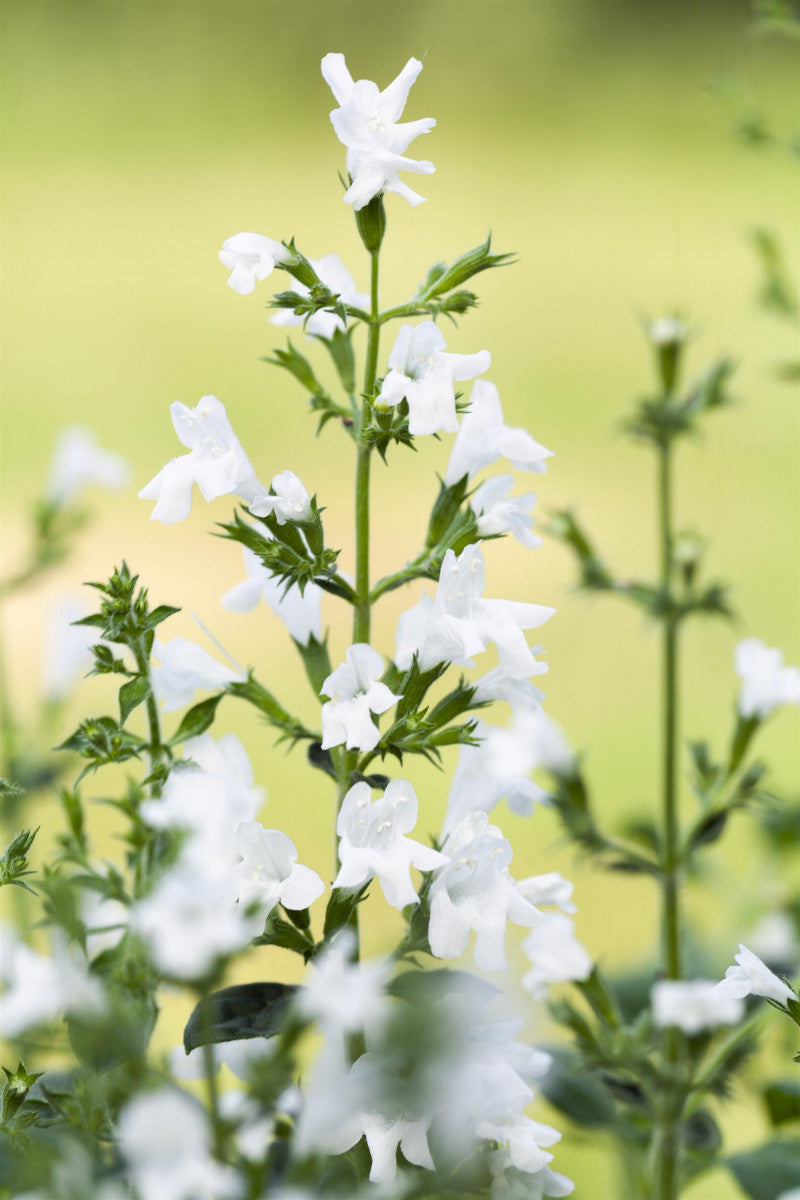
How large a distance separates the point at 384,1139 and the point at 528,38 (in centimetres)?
302

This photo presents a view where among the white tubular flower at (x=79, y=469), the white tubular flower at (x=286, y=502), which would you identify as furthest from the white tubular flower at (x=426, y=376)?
the white tubular flower at (x=79, y=469)

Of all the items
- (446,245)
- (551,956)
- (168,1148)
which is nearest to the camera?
(168,1148)

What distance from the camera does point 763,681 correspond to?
57 cm

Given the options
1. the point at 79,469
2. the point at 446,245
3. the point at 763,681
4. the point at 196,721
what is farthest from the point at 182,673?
the point at 446,245

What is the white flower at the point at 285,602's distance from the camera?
43 cm

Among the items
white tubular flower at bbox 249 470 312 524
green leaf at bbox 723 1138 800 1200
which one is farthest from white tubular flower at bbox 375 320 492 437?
green leaf at bbox 723 1138 800 1200

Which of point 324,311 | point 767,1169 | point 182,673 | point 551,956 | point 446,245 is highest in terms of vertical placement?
point 446,245

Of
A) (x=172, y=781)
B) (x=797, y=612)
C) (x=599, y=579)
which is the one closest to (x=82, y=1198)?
(x=172, y=781)

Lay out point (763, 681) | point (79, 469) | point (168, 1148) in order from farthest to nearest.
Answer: point (79, 469), point (763, 681), point (168, 1148)

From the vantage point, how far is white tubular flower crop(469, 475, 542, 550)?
1.24 feet

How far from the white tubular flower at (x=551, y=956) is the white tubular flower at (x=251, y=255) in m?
0.24

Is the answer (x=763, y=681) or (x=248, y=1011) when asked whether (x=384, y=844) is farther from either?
(x=763, y=681)

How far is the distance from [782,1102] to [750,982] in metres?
0.26

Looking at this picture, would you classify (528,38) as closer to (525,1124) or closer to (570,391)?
(570,391)
